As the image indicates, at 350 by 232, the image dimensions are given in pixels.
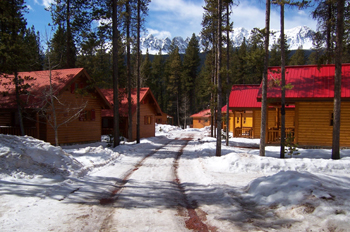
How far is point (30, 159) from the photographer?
26.9 ft

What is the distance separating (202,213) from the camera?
18.0 ft

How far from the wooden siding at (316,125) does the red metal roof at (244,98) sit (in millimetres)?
7810

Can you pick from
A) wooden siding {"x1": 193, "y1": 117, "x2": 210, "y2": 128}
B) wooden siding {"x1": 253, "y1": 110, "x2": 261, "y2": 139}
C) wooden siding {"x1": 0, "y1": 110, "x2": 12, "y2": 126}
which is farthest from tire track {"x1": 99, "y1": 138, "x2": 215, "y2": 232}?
wooden siding {"x1": 193, "y1": 117, "x2": 210, "y2": 128}

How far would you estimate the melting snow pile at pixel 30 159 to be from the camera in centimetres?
755

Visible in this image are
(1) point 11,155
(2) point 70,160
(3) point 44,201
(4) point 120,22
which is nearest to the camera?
(3) point 44,201

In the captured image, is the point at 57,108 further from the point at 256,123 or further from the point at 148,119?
the point at 256,123

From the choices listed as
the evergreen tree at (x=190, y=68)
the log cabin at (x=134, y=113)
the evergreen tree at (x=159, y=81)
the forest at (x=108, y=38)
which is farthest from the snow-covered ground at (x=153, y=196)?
the evergreen tree at (x=159, y=81)

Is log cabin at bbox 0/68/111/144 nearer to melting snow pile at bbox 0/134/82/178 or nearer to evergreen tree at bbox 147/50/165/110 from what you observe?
melting snow pile at bbox 0/134/82/178

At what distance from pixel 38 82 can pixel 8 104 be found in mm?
2979

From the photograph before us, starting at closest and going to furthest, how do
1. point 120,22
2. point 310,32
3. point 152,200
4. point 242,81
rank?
point 152,200
point 310,32
point 120,22
point 242,81

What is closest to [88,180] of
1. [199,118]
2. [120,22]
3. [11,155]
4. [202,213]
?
[11,155]

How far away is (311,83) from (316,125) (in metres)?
3.16

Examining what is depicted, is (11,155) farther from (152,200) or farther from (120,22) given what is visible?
(120,22)

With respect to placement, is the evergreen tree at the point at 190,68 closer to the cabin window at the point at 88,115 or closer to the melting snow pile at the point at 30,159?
the cabin window at the point at 88,115
